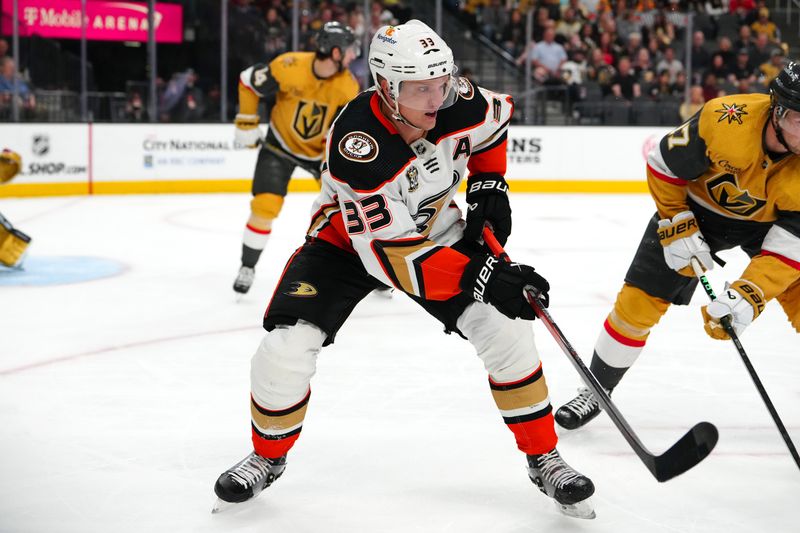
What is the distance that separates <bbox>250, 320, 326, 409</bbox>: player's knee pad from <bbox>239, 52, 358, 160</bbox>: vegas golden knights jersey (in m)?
2.65

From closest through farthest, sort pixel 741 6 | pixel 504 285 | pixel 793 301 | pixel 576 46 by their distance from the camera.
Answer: pixel 504 285, pixel 793 301, pixel 576 46, pixel 741 6

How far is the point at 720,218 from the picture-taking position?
271cm

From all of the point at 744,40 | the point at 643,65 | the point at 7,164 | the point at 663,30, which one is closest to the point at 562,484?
the point at 7,164

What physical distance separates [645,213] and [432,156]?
6.02 m

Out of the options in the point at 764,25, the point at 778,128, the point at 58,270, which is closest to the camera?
the point at 778,128

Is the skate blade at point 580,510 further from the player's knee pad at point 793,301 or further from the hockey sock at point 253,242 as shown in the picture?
the hockey sock at point 253,242

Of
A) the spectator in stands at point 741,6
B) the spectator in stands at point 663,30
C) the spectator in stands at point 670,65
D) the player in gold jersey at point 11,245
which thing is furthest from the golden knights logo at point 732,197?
the spectator in stands at point 741,6

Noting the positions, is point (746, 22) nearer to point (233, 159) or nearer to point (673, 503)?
point (233, 159)

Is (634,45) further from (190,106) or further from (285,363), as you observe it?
(285,363)

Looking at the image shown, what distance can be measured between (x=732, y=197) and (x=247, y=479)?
4.63 ft

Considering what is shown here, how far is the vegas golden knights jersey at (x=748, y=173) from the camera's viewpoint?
2457 mm

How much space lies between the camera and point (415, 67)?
2104 mm

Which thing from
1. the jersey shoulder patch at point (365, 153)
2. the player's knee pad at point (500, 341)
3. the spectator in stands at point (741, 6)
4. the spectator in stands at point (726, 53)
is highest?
the spectator in stands at point (741, 6)

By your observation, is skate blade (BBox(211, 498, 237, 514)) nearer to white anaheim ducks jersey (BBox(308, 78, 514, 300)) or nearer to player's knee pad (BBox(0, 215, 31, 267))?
white anaheim ducks jersey (BBox(308, 78, 514, 300))
